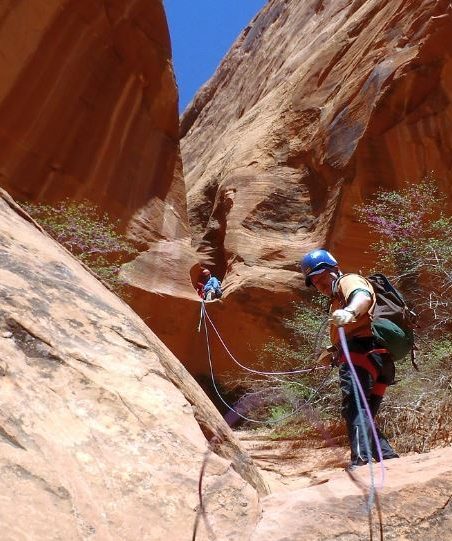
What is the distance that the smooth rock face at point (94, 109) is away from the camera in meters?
12.9

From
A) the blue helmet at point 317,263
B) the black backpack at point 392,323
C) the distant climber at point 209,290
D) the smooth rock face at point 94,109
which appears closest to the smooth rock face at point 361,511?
the black backpack at point 392,323

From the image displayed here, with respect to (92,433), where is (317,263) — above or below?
above

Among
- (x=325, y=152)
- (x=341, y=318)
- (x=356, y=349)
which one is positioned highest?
(x=325, y=152)

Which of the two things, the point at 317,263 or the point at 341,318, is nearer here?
the point at 341,318

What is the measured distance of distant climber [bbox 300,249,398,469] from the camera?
345 cm

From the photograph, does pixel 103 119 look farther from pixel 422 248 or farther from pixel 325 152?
pixel 422 248

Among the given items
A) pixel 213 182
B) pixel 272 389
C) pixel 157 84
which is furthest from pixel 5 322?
pixel 213 182

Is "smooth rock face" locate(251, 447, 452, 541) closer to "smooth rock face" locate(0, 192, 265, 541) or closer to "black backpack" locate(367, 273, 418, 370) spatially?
"smooth rock face" locate(0, 192, 265, 541)

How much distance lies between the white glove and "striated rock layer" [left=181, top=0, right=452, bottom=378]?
10.7 meters

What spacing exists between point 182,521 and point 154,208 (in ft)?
45.7

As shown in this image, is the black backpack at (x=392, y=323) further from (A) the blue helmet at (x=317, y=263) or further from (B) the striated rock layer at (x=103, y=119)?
(B) the striated rock layer at (x=103, y=119)

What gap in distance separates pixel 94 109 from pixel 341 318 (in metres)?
12.8

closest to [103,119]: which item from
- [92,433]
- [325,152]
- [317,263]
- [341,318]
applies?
[325,152]

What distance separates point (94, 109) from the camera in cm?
1466
